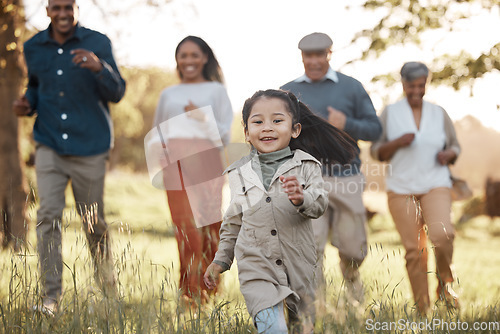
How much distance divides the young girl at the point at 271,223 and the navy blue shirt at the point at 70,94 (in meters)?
1.94

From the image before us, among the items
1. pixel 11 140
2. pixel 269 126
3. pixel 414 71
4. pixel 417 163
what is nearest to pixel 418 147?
pixel 417 163

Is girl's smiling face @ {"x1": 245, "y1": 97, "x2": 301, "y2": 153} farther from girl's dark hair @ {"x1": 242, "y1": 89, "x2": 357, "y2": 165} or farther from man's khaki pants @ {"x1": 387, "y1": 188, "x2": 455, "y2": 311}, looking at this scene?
man's khaki pants @ {"x1": 387, "y1": 188, "x2": 455, "y2": 311}

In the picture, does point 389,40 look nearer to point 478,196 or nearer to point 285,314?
point 285,314

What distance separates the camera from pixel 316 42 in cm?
465

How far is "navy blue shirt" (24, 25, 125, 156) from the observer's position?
15.7 ft

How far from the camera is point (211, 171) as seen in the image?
4480 mm

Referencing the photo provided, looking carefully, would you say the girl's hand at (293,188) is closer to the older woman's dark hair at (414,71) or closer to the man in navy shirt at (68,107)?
the man in navy shirt at (68,107)

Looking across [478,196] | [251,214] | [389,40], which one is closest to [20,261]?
[251,214]

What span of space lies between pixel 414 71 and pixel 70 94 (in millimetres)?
2614

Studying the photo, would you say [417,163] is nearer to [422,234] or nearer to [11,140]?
[422,234]

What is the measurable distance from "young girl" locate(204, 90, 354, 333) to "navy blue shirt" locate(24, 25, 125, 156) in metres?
1.94

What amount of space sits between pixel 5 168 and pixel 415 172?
20.8 feet

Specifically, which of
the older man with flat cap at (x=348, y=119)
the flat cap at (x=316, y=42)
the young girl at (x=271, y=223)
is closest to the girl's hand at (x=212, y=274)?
the young girl at (x=271, y=223)

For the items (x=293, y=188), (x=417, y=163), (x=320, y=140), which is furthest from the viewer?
(x=417, y=163)
